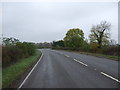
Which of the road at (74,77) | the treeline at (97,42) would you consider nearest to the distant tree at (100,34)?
the treeline at (97,42)

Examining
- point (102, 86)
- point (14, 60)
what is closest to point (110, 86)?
point (102, 86)

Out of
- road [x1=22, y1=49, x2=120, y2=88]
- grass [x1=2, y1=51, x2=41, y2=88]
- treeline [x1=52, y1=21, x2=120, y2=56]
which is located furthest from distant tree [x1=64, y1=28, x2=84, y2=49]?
road [x1=22, y1=49, x2=120, y2=88]

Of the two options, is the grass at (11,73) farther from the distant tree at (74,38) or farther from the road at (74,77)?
the distant tree at (74,38)

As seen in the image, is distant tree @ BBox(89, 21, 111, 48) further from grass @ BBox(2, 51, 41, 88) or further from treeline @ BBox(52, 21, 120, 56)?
grass @ BBox(2, 51, 41, 88)

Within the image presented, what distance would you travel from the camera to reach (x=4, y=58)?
16125 mm

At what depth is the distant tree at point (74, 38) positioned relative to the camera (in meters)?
78.0

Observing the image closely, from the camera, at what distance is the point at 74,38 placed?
80.3 m

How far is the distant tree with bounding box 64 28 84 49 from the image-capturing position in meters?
78.0

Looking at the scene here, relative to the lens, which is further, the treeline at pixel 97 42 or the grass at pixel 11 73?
the treeline at pixel 97 42

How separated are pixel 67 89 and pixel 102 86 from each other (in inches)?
61.6

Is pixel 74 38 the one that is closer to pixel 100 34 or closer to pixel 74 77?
pixel 100 34

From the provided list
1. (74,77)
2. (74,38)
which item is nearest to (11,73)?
(74,77)

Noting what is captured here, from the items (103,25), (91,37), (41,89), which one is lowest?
(41,89)

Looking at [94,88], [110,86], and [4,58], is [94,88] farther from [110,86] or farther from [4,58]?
[4,58]
